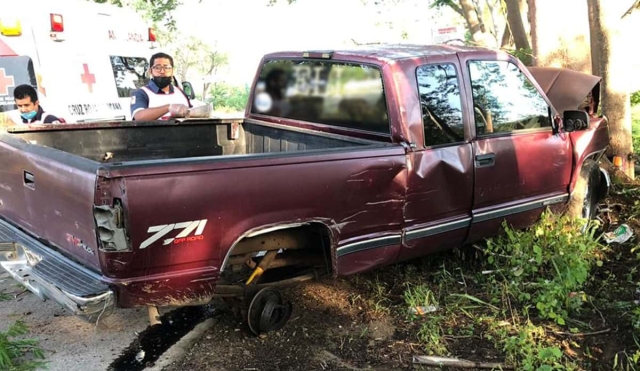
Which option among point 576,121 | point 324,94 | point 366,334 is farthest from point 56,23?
point 576,121

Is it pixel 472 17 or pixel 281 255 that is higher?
pixel 472 17

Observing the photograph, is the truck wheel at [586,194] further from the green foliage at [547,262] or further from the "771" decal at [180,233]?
the "771" decal at [180,233]

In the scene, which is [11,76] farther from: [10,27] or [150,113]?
[150,113]

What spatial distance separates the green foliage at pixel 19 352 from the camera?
3.37 m

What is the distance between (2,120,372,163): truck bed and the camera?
4324 millimetres

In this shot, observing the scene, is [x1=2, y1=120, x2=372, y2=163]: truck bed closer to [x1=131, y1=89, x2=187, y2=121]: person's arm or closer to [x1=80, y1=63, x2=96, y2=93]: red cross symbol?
[x1=131, y1=89, x2=187, y2=121]: person's arm

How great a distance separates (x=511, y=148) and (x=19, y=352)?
363cm

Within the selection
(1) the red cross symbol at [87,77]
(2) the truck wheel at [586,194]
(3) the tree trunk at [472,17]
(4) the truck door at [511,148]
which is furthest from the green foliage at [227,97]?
(4) the truck door at [511,148]

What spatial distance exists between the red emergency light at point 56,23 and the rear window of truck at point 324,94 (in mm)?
3842

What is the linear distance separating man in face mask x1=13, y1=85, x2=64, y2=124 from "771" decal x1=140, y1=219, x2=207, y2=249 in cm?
328

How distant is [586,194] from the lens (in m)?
5.46

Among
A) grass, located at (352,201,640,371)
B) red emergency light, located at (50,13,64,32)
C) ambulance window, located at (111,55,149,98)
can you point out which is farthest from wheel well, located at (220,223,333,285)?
ambulance window, located at (111,55,149,98)

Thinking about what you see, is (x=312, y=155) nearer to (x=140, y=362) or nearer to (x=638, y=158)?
(x=140, y=362)

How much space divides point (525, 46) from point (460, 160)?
7.47 m
